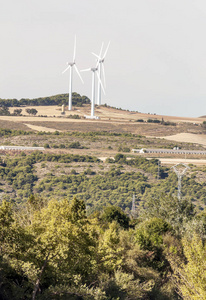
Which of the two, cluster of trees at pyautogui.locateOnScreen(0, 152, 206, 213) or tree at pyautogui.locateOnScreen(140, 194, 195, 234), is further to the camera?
cluster of trees at pyautogui.locateOnScreen(0, 152, 206, 213)

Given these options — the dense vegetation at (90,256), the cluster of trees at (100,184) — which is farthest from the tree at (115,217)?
the cluster of trees at (100,184)

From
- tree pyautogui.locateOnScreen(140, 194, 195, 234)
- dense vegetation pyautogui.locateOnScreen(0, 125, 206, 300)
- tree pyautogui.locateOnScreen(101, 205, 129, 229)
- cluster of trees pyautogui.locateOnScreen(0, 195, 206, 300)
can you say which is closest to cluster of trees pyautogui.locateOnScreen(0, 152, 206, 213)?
tree pyautogui.locateOnScreen(140, 194, 195, 234)

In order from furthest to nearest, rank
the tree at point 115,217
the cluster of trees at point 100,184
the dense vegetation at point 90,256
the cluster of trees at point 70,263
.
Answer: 1. the cluster of trees at point 100,184
2. the tree at point 115,217
3. the dense vegetation at point 90,256
4. the cluster of trees at point 70,263

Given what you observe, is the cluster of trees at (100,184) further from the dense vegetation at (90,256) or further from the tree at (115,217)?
the dense vegetation at (90,256)

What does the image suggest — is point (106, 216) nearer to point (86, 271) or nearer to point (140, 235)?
point (140, 235)

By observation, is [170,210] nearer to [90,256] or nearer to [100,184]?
[90,256]

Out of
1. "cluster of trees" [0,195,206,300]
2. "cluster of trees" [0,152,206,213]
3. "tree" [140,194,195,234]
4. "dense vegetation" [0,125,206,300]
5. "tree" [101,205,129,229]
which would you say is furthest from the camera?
"cluster of trees" [0,152,206,213]

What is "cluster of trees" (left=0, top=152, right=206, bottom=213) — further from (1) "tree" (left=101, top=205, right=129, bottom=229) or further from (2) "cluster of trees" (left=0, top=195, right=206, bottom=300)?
(2) "cluster of trees" (left=0, top=195, right=206, bottom=300)

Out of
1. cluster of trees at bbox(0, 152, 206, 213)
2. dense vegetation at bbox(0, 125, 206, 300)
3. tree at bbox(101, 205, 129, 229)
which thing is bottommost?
cluster of trees at bbox(0, 152, 206, 213)

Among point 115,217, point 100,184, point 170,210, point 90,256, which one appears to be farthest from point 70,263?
point 100,184

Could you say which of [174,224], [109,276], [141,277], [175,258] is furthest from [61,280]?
[174,224]

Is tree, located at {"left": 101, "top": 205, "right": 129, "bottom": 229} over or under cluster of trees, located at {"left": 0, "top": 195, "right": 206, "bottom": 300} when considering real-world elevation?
under

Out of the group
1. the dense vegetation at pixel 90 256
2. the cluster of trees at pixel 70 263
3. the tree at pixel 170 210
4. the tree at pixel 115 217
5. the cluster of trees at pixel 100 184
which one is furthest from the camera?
the cluster of trees at pixel 100 184

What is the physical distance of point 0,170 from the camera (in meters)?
195
